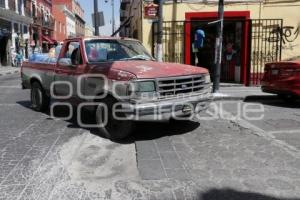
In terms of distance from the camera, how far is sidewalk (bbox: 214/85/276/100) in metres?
11.4

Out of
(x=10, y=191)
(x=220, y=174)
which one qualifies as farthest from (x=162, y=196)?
(x=10, y=191)

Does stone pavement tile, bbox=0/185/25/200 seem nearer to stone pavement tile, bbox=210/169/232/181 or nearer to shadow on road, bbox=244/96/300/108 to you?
stone pavement tile, bbox=210/169/232/181

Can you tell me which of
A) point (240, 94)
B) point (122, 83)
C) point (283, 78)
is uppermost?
point (122, 83)

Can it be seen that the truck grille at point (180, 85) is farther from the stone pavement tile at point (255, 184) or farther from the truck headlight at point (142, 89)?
the stone pavement tile at point (255, 184)

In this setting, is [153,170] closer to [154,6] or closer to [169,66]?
[169,66]

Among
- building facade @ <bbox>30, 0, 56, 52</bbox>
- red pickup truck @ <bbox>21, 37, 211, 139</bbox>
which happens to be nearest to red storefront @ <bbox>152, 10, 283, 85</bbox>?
red pickup truck @ <bbox>21, 37, 211, 139</bbox>

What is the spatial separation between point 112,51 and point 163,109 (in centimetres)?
203

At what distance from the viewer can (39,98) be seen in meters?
9.64

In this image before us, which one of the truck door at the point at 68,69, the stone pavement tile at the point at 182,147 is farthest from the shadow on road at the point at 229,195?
the truck door at the point at 68,69

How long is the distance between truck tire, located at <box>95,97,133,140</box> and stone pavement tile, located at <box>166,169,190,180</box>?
1.64m

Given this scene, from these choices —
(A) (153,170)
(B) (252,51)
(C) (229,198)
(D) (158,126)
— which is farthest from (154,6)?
(C) (229,198)

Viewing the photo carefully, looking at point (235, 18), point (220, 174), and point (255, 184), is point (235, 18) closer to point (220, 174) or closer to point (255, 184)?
point (220, 174)

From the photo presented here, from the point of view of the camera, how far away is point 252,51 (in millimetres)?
14695

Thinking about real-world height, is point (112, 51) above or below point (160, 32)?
below
